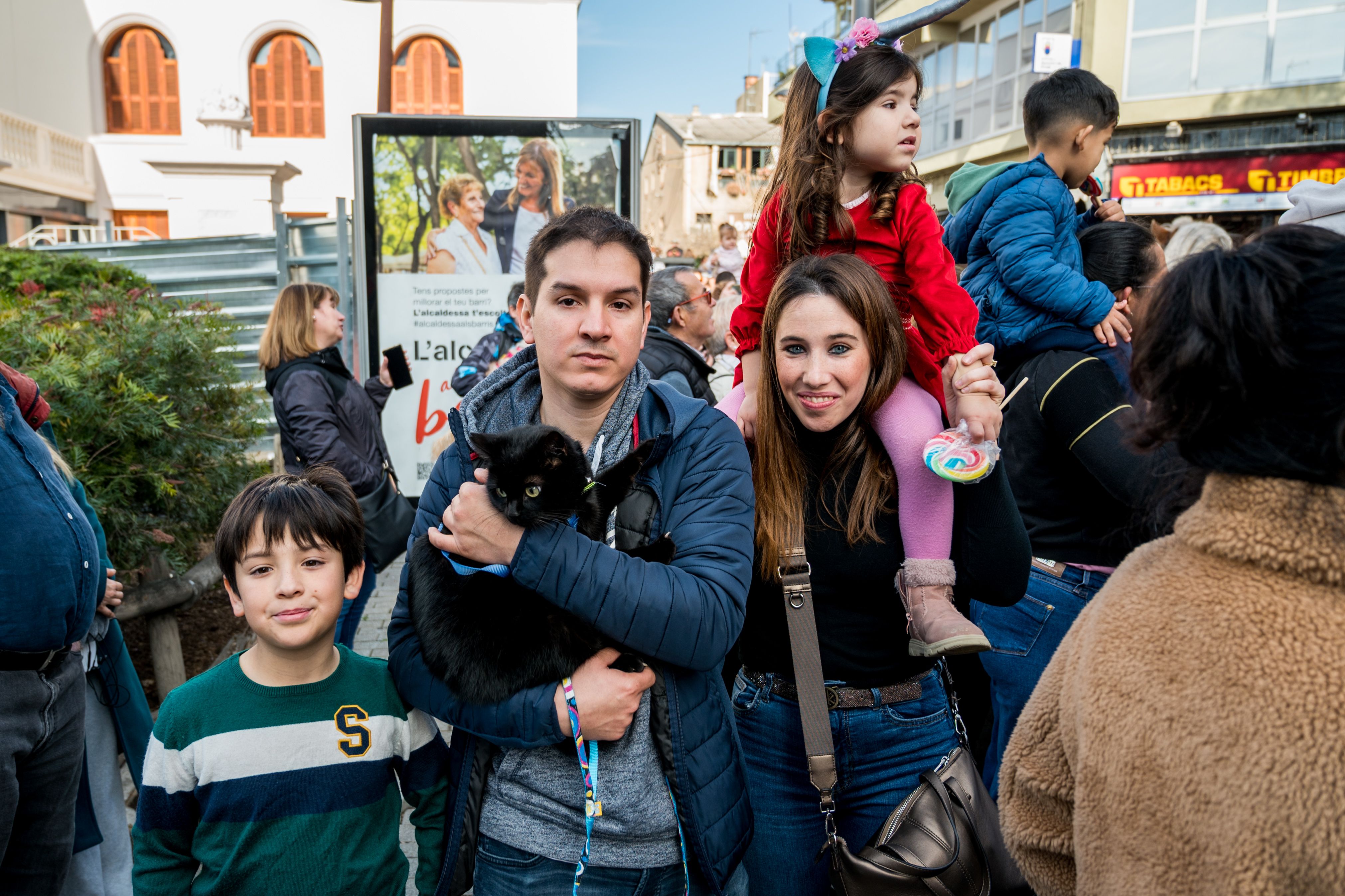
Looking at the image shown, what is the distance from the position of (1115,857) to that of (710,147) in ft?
163

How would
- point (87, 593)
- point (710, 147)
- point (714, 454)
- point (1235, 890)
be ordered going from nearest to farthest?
point (1235, 890) < point (714, 454) < point (87, 593) < point (710, 147)

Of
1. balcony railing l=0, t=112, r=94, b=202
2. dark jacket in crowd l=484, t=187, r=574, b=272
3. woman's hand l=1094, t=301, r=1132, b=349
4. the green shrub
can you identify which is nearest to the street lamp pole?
dark jacket in crowd l=484, t=187, r=574, b=272

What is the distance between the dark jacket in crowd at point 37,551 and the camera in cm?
231

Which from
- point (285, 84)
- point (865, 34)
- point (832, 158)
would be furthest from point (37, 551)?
point (285, 84)

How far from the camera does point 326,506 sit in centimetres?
220

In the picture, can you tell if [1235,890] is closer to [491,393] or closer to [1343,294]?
[1343,294]

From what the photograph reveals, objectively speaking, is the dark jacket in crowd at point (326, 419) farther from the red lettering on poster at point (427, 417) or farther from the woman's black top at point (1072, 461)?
the woman's black top at point (1072, 461)

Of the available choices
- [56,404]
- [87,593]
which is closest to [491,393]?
[87,593]

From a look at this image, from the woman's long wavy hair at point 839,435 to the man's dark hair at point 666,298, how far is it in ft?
9.04

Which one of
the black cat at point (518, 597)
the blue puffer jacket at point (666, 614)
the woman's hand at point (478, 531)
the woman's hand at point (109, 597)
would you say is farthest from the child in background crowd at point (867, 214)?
the woman's hand at point (109, 597)

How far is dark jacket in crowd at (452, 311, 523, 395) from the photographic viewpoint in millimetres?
5488

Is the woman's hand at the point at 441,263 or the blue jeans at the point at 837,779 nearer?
the blue jeans at the point at 837,779

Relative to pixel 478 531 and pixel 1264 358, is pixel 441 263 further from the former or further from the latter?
pixel 1264 358

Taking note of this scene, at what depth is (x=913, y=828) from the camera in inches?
79.3
